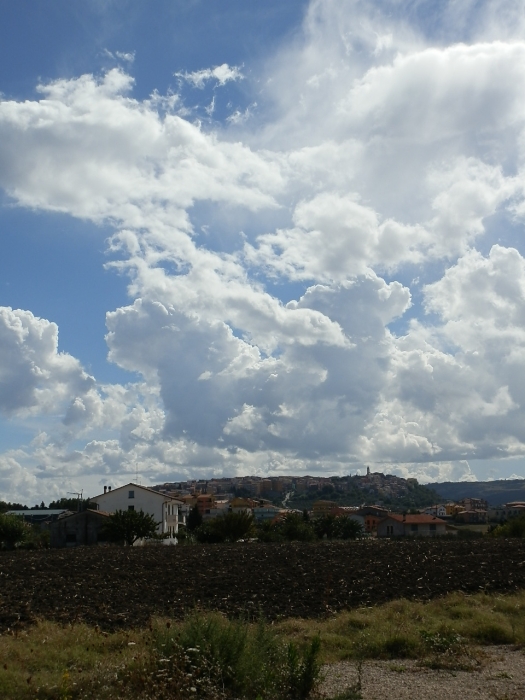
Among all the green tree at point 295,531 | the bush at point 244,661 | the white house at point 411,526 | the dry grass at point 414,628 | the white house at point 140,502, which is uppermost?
the white house at point 140,502

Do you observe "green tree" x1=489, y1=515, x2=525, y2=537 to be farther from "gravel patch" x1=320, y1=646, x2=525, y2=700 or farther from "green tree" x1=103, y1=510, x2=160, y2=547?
"gravel patch" x1=320, y1=646, x2=525, y2=700

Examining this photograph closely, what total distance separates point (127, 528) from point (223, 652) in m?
53.8

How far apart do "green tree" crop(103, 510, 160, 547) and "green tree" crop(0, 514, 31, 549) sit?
8.24 m

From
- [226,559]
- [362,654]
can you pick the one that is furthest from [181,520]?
[362,654]

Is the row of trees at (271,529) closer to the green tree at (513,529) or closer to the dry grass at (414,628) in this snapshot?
the green tree at (513,529)

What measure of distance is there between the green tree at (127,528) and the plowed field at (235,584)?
87.5 feet

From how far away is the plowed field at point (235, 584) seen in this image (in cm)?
1806

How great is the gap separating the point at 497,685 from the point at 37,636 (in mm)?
8614

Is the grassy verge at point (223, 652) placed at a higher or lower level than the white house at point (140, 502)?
lower

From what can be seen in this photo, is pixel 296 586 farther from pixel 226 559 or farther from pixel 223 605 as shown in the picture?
pixel 226 559

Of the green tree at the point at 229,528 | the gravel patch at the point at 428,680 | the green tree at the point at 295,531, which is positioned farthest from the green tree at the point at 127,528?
the gravel patch at the point at 428,680

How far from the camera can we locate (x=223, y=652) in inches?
397

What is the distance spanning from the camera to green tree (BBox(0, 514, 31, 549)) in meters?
63.9

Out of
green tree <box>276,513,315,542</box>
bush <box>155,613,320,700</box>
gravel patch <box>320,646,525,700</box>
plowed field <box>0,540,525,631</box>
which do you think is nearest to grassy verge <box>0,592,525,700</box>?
bush <box>155,613,320,700</box>
